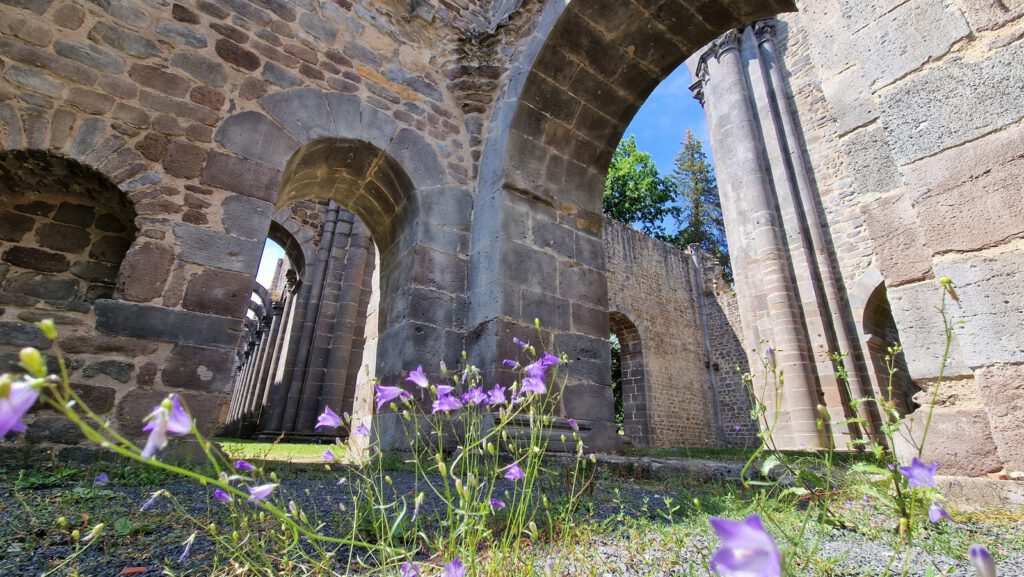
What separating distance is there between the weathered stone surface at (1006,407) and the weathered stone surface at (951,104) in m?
0.88

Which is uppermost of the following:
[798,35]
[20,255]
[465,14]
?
[798,35]

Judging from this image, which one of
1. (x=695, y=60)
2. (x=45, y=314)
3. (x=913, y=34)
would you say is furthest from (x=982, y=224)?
(x=695, y=60)

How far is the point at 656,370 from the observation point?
13.0 meters

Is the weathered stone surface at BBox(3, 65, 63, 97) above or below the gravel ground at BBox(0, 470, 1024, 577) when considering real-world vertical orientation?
above

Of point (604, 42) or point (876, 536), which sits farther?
point (604, 42)

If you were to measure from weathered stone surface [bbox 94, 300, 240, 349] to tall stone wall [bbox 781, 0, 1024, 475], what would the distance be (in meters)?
3.68

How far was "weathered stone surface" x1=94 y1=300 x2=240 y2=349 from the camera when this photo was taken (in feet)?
9.98

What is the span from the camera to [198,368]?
3.21 m

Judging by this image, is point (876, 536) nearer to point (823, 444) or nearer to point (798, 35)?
point (823, 444)

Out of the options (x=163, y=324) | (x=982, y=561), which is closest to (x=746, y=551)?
(x=982, y=561)

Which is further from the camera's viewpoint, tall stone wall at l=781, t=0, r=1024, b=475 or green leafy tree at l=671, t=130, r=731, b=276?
green leafy tree at l=671, t=130, r=731, b=276

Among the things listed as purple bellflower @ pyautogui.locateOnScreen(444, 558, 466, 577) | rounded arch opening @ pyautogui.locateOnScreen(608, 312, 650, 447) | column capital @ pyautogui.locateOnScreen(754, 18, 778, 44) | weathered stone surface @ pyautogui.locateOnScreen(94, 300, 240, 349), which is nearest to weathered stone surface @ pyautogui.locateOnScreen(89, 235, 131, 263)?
weathered stone surface @ pyautogui.locateOnScreen(94, 300, 240, 349)

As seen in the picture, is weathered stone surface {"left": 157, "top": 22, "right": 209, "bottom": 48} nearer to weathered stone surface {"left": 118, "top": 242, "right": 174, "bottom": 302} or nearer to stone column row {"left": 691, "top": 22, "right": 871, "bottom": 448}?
weathered stone surface {"left": 118, "top": 242, "right": 174, "bottom": 302}

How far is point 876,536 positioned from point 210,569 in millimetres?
2023
